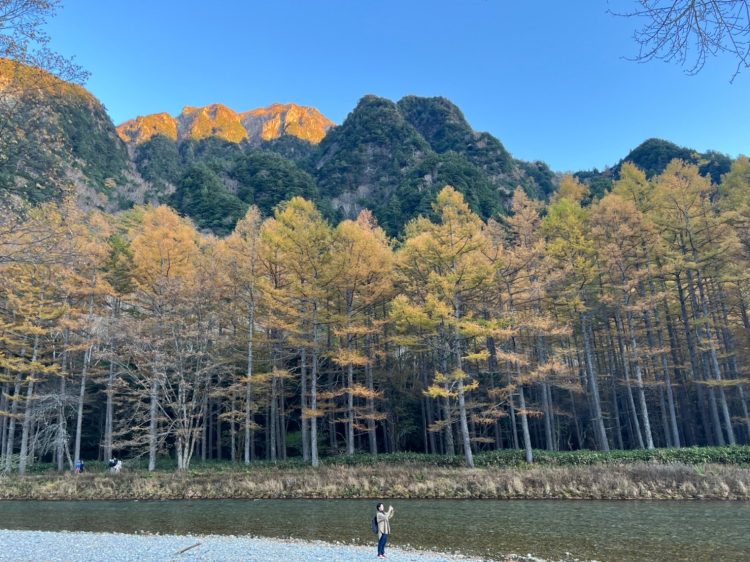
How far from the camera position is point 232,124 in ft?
443

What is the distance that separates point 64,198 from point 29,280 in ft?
64.9

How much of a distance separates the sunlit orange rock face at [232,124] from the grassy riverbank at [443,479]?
114m

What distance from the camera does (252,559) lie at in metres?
7.95

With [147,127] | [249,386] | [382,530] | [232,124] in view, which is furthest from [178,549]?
[147,127]

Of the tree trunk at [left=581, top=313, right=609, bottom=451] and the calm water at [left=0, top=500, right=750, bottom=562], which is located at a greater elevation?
the tree trunk at [left=581, top=313, right=609, bottom=451]

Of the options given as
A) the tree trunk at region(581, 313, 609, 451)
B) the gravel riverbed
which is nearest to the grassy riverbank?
the tree trunk at region(581, 313, 609, 451)

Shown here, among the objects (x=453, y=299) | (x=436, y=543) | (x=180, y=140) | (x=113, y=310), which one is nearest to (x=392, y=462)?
(x=453, y=299)

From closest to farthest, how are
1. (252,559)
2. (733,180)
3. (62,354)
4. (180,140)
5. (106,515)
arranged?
(252,559) < (106,515) < (62,354) < (733,180) < (180,140)

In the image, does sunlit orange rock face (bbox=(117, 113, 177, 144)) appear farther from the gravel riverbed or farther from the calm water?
the gravel riverbed

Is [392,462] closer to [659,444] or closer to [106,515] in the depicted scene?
[106,515]

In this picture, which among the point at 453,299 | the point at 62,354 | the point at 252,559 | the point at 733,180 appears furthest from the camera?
the point at 733,180

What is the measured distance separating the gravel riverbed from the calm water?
37.2 inches

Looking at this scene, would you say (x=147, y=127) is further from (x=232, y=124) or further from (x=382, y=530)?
(x=382, y=530)

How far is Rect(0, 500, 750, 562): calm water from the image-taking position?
8.76 meters
